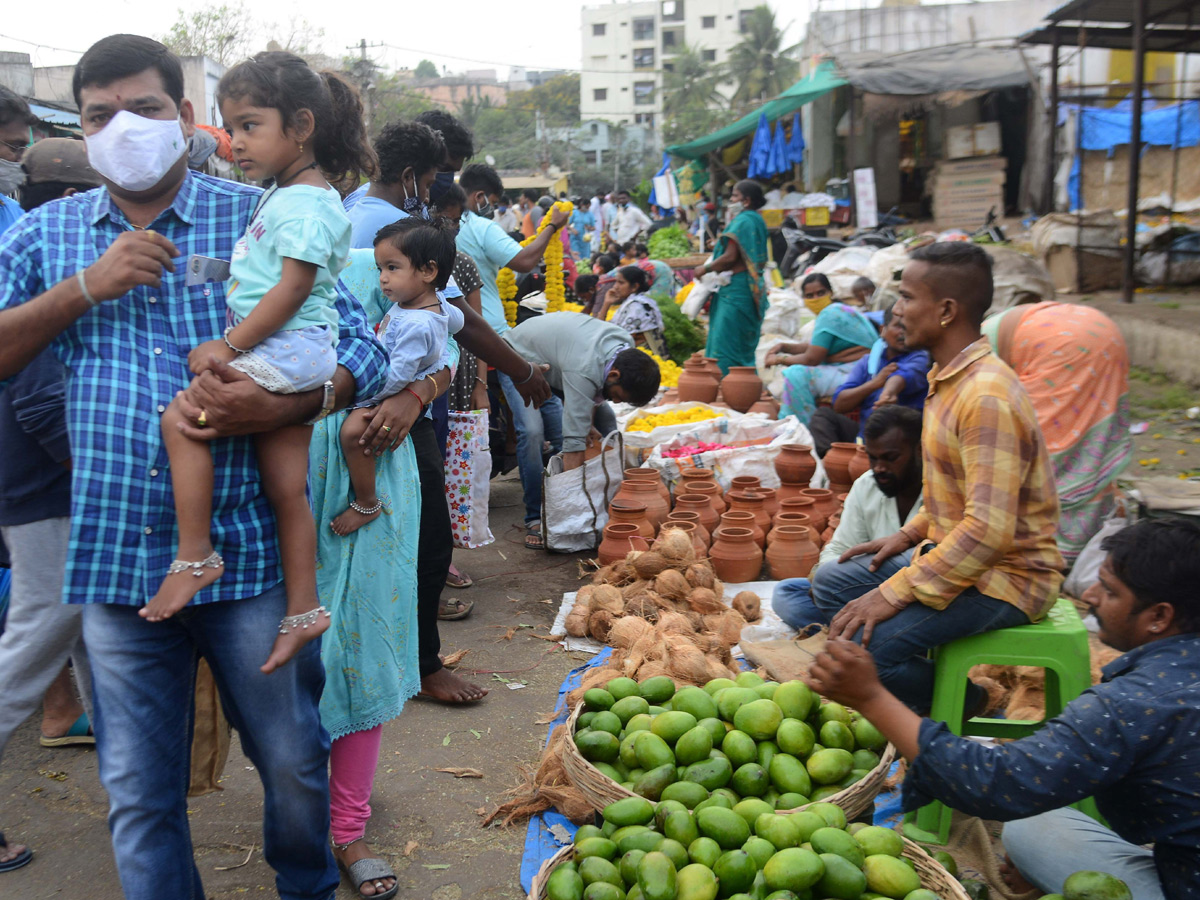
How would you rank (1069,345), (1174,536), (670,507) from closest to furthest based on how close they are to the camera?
(1174,536) → (1069,345) → (670,507)

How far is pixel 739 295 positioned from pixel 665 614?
14.9ft

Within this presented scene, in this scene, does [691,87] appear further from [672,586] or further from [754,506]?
[672,586]

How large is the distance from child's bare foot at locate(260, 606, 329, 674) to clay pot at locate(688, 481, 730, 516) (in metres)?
3.64

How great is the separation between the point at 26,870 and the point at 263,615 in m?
1.58

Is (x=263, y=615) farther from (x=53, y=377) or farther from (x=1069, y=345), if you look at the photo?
(x=1069, y=345)

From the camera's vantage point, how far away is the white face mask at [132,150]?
5.86 ft

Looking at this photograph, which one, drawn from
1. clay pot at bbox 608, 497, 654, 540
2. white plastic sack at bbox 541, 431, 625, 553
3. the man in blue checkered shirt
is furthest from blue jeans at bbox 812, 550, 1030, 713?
white plastic sack at bbox 541, 431, 625, 553

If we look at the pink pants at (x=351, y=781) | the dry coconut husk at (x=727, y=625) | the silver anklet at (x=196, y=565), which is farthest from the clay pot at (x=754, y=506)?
the silver anklet at (x=196, y=565)

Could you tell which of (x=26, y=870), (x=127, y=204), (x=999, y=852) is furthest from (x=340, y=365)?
(x=999, y=852)

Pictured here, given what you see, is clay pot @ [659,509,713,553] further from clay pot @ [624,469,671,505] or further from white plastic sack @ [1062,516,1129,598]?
white plastic sack @ [1062,516,1129,598]

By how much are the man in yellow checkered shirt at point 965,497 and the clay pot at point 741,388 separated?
4.18 meters

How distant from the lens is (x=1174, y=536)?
208cm

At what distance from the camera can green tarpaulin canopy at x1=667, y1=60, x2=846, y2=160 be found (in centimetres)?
1704

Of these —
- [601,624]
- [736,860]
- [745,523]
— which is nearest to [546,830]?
[736,860]
